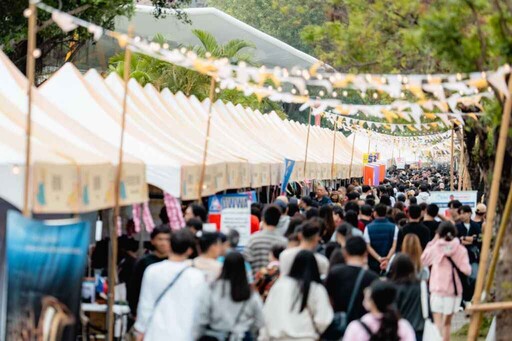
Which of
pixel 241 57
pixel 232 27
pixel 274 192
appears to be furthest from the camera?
pixel 232 27

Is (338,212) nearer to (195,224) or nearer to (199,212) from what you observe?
(199,212)

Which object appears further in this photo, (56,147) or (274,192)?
(274,192)

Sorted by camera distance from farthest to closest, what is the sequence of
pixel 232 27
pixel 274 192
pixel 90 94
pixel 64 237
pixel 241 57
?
1. pixel 232 27
2. pixel 241 57
3. pixel 274 192
4. pixel 90 94
5. pixel 64 237

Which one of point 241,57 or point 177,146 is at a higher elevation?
point 241,57

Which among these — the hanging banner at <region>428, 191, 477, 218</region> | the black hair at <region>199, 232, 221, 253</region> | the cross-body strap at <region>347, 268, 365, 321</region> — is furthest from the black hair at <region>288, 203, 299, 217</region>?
the hanging banner at <region>428, 191, 477, 218</region>

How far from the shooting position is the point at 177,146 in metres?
16.5

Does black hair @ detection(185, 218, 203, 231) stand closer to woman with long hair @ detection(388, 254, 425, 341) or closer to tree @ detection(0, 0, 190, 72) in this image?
woman with long hair @ detection(388, 254, 425, 341)

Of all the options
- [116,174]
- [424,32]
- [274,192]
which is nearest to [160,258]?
[116,174]

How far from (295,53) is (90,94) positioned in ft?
137

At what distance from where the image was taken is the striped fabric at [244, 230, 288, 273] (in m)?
12.8

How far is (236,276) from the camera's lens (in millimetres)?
9555

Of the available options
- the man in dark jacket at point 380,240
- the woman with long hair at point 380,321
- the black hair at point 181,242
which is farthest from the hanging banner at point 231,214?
the woman with long hair at point 380,321

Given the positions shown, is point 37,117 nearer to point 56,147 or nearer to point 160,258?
point 56,147

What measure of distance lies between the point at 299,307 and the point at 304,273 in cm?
29
